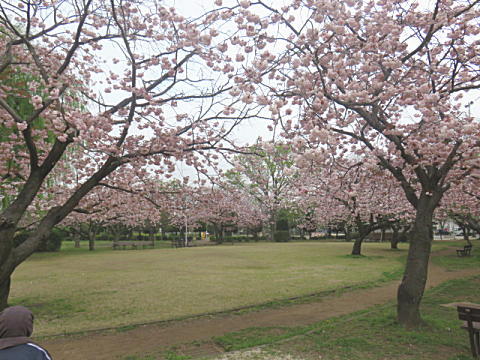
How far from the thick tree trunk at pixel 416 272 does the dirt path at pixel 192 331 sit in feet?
5.67

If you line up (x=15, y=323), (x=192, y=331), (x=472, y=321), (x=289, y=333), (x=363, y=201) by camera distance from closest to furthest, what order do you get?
(x=15, y=323) → (x=472, y=321) → (x=289, y=333) → (x=192, y=331) → (x=363, y=201)

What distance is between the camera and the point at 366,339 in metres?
5.55

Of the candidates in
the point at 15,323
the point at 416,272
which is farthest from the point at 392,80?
the point at 15,323

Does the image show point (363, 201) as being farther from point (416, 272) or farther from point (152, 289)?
point (416, 272)

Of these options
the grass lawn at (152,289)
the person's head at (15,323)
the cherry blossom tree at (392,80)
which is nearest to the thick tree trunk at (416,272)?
the cherry blossom tree at (392,80)

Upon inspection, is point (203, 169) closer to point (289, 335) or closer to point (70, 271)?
point (289, 335)

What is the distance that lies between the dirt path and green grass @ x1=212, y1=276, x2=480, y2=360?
47cm

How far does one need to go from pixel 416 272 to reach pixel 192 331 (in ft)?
13.3

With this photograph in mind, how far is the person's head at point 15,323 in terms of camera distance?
2271 mm

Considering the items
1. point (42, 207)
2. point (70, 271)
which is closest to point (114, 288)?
point (42, 207)

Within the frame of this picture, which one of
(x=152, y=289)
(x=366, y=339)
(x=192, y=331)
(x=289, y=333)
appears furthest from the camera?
(x=152, y=289)

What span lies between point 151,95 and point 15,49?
3414 millimetres

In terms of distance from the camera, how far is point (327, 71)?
5.46 metres

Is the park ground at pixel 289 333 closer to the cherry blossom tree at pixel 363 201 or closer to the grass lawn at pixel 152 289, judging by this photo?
the grass lawn at pixel 152 289
